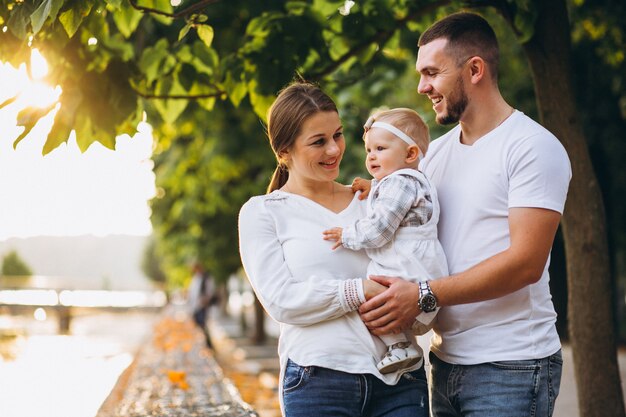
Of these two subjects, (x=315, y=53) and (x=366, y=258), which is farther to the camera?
(x=315, y=53)

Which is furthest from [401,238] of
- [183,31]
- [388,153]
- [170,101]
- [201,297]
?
[201,297]

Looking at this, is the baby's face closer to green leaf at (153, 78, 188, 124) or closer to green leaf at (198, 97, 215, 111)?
green leaf at (153, 78, 188, 124)

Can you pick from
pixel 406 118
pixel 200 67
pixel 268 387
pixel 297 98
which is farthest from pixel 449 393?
pixel 268 387

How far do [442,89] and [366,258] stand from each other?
2.26 ft

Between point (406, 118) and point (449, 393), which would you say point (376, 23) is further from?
point (449, 393)

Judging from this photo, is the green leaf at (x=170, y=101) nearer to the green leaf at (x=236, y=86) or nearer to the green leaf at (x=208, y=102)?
the green leaf at (x=208, y=102)

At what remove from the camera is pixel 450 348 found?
2.93m

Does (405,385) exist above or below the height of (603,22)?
below

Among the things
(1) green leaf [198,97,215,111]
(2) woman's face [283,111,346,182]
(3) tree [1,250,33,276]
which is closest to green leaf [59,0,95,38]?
(2) woman's face [283,111,346,182]

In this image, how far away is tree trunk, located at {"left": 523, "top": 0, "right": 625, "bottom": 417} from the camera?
14.3ft

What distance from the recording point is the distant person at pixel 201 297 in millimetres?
19547

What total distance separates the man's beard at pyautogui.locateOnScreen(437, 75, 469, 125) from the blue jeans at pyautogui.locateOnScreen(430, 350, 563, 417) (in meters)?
0.90

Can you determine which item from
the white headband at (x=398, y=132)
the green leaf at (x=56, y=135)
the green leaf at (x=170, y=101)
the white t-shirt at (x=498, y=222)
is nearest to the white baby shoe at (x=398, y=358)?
the white t-shirt at (x=498, y=222)

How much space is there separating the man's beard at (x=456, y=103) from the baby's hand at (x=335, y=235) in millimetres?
564
